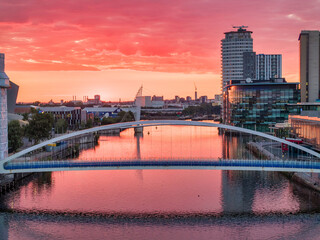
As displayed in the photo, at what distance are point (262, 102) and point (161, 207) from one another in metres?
60.1

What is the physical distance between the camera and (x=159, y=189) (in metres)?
34.5

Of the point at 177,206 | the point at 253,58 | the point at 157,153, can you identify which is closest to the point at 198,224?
the point at 177,206

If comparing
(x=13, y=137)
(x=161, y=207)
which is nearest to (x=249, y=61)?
(x=13, y=137)

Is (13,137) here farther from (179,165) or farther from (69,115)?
(69,115)

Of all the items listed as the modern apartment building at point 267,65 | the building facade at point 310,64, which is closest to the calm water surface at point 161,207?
the building facade at point 310,64

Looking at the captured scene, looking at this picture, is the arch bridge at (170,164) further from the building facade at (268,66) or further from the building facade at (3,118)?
the building facade at (268,66)

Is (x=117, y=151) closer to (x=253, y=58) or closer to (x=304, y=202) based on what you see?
(x=304, y=202)

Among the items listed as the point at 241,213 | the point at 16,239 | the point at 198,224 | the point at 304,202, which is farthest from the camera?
the point at 304,202

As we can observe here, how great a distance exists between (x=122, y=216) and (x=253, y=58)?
407 feet

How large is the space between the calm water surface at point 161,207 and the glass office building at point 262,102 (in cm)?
4625

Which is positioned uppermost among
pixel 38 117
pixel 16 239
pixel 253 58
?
pixel 253 58

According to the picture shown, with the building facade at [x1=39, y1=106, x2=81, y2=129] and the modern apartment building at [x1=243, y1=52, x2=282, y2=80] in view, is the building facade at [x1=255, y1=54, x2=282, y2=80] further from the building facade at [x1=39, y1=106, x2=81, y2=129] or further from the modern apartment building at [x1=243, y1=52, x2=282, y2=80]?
the building facade at [x1=39, y1=106, x2=81, y2=129]

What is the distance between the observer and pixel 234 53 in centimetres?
14525

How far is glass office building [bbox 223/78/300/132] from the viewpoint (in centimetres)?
8338
